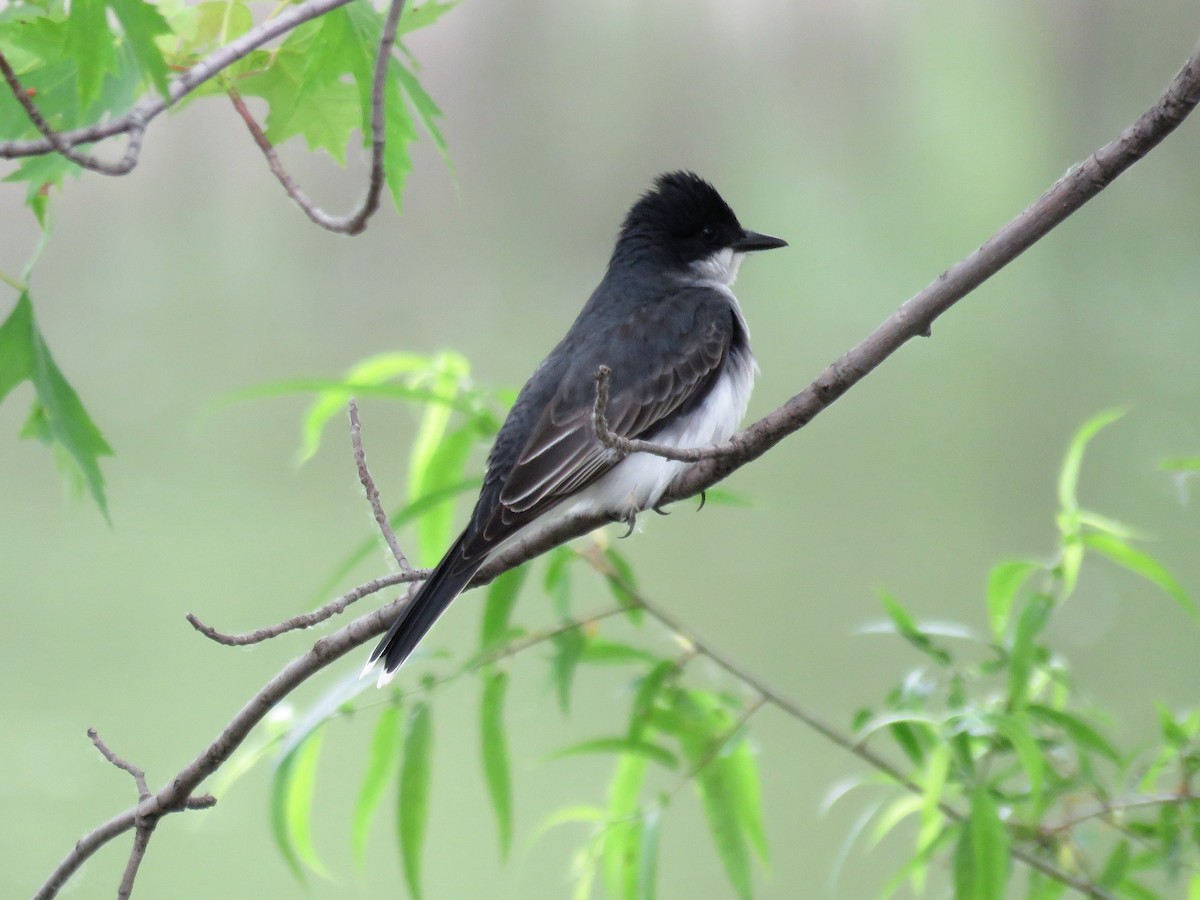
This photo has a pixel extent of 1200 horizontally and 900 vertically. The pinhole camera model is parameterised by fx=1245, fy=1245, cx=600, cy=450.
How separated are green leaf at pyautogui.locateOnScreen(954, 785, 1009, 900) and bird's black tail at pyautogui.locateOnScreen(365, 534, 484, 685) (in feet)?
1.35

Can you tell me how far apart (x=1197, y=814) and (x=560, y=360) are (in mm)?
663

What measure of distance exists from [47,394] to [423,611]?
11.4 inches

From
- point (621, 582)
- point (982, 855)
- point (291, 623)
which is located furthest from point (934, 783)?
point (291, 623)

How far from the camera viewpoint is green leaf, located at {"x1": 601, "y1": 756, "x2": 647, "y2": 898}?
108cm

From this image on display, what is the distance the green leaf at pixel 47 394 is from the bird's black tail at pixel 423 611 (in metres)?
0.23

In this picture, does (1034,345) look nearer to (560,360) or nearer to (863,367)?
(560,360)

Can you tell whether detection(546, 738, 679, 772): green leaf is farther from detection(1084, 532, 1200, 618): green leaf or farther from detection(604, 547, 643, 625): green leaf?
detection(1084, 532, 1200, 618): green leaf

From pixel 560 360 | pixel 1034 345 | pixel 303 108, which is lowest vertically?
pixel 560 360

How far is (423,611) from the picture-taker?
89cm

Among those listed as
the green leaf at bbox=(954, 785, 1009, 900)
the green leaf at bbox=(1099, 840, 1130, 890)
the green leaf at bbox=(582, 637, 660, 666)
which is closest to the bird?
the green leaf at bbox=(582, 637, 660, 666)

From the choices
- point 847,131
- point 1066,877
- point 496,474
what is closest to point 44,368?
point 496,474

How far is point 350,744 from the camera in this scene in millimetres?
3039

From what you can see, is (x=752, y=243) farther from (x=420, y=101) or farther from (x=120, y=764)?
(x=120, y=764)

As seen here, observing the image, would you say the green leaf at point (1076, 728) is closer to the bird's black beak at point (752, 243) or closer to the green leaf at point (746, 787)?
the green leaf at point (746, 787)
